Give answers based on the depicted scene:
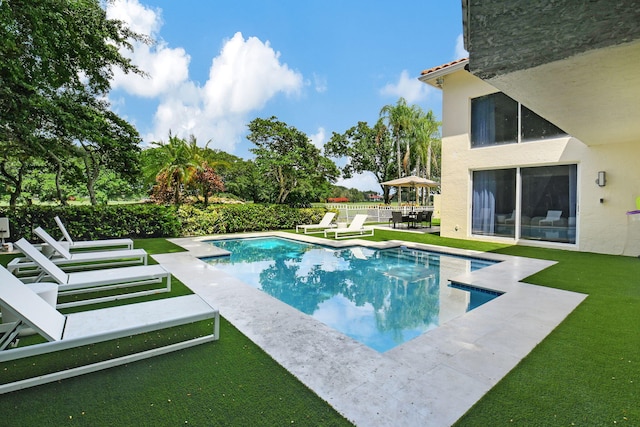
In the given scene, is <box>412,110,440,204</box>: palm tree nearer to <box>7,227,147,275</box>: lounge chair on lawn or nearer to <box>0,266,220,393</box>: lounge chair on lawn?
<box>7,227,147,275</box>: lounge chair on lawn

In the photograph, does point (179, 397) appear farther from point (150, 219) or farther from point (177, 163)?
point (177, 163)

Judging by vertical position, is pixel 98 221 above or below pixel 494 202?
below

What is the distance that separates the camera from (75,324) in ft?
11.1

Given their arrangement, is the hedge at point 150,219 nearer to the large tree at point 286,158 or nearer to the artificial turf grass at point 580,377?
the large tree at point 286,158

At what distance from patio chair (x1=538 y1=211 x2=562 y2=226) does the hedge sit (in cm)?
1075

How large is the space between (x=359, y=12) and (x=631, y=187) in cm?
1444

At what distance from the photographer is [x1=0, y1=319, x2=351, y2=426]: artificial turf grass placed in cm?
258

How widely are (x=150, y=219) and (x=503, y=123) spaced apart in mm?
14215

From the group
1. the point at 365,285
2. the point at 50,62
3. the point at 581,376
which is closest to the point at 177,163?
Result: the point at 50,62

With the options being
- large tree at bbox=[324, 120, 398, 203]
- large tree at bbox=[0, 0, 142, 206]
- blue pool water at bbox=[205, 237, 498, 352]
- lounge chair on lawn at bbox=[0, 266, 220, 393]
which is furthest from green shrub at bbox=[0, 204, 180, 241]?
large tree at bbox=[324, 120, 398, 203]

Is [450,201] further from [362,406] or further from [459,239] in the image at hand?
[362,406]

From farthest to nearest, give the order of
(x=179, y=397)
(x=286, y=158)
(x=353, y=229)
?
(x=286, y=158) → (x=353, y=229) → (x=179, y=397)

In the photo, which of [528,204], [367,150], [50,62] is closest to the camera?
[50,62]

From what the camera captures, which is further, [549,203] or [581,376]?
[549,203]
